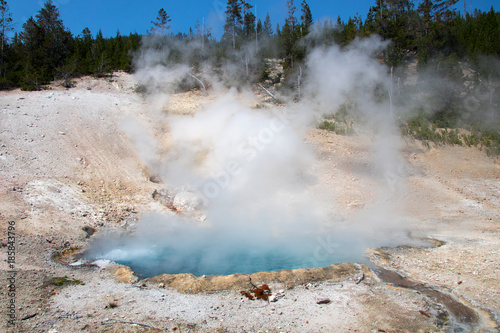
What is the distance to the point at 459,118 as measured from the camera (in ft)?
49.3

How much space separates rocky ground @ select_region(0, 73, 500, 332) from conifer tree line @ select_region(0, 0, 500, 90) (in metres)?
3.80

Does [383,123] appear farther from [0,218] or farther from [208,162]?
[0,218]

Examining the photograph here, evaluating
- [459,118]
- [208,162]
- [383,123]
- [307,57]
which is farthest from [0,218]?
[459,118]

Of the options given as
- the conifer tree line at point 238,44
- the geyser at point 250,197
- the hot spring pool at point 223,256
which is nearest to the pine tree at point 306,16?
the conifer tree line at point 238,44

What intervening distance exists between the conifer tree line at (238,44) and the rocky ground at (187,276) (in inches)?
149

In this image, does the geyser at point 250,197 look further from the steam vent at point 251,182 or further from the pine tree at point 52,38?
the pine tree at point 52,38

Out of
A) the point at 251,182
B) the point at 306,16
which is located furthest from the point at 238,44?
the point at 251,182

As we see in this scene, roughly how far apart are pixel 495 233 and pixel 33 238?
10230 mm

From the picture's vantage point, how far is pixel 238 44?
2286cm

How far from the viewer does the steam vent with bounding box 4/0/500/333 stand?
165 inches

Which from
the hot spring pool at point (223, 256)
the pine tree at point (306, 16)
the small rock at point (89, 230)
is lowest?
the hot spring pool at point (223, 256)

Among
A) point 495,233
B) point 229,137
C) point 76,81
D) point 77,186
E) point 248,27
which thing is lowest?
point 495,233

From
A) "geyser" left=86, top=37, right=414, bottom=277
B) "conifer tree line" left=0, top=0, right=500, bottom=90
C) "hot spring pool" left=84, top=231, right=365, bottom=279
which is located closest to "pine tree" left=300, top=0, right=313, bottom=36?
"conifer tree line" left=0, top=0, right=500, bottom=90

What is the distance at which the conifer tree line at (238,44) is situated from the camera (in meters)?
16.3
